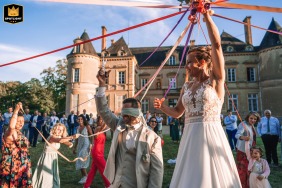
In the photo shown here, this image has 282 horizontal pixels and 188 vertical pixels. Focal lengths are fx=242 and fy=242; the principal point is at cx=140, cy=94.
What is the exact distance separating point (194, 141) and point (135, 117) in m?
0.90

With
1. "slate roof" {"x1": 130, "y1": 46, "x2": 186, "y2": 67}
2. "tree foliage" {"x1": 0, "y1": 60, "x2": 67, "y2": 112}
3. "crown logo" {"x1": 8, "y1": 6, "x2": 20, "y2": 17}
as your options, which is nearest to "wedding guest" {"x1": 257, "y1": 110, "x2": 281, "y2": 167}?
"crown logo" {"x1": 8, "y1": 6, "x2": 20, "y2": 17}

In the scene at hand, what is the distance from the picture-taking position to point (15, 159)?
485 centimetres

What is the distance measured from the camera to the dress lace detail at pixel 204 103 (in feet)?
8.04

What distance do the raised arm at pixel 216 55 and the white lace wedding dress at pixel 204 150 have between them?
8cm

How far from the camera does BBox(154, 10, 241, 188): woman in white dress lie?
88.6 inches

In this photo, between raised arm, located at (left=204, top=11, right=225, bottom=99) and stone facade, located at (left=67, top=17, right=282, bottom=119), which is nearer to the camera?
raised arm, located at (left=204, top=11, right=225, bottom=99)

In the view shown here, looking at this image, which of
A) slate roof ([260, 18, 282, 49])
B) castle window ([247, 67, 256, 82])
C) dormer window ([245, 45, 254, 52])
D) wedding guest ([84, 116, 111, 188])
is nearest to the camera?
wedding guest ([84, 116, 111, 188])

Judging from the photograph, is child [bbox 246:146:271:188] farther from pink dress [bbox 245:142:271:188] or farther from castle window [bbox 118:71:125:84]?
castle window [bbox 118:71:125:84]

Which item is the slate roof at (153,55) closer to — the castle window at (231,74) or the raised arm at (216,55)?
the castle window at (231,74)

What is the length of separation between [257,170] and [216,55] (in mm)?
4014

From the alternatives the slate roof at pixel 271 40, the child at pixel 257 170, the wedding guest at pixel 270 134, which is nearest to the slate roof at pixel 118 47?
the slate roof at pixel 271 40

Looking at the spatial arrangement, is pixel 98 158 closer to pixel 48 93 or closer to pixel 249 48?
pixel 249 48

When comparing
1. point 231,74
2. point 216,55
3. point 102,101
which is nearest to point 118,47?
point 231,74

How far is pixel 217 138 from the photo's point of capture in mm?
2352
